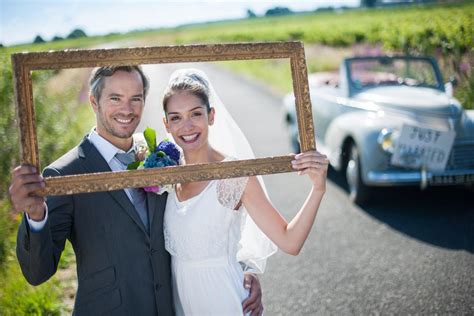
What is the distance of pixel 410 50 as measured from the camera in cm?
929

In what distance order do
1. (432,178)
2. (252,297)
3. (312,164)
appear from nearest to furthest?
(312,164)
(252,297)
(432,178)

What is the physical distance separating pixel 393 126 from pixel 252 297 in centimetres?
373

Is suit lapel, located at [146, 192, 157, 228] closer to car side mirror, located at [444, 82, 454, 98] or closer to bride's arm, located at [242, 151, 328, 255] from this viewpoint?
bride's arm, located at [242, 151, 328, 255]

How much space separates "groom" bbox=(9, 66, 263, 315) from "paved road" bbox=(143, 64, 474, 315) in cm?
19

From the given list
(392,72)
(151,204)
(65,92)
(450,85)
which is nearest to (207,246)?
(151,204)

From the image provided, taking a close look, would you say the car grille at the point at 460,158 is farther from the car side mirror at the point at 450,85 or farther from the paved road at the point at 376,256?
the car side mirror at the point at 450,85

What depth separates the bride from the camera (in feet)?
6.61

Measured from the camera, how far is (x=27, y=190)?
1.62 metres

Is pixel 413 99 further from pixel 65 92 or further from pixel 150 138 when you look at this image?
pixel 150 138

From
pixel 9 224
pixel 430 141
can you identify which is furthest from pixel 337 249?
pixel 9 224

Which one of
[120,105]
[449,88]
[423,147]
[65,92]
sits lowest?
[423,147]

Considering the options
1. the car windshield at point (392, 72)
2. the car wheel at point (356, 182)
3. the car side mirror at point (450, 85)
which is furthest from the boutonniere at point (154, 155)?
the car side mirror at point (450, 85)

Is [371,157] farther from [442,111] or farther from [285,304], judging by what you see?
[285,304]

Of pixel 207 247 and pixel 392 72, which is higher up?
pixel 392 72
